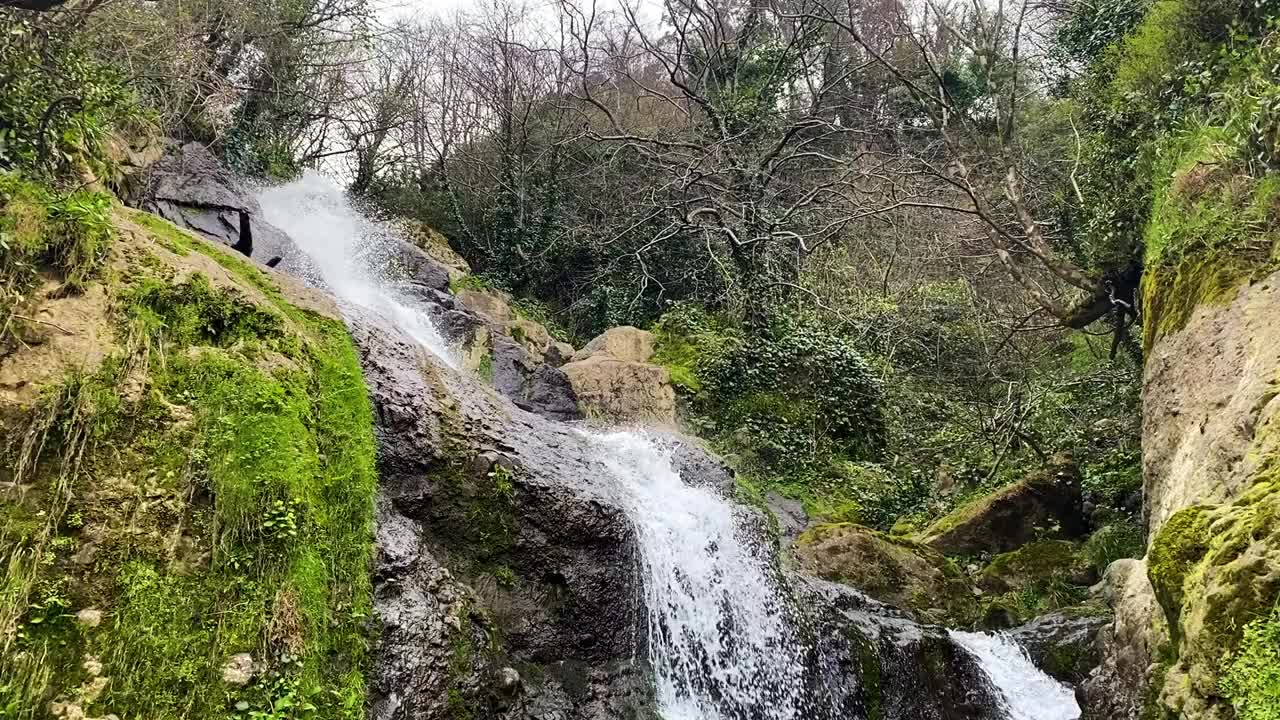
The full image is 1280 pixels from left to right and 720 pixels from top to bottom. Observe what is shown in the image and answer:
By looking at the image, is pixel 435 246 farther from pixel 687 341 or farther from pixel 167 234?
pixel 167 234

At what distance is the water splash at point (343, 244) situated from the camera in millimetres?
12688

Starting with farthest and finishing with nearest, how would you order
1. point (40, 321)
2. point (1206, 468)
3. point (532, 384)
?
point (532, 384) → point (1206, 468) → point (40, 321)

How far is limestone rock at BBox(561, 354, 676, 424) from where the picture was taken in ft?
40.4

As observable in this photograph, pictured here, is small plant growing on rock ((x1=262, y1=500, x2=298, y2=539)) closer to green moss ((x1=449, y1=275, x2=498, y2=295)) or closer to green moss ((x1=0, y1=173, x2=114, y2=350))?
green moss ((x1=0, y1=173, x2=114, y2=350))

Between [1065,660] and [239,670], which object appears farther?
[1065,660]

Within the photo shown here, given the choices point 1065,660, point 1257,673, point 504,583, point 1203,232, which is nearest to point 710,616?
point 504,583

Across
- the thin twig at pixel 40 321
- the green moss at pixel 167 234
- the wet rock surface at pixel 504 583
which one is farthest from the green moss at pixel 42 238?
the wet rock surface at pixel 504 583

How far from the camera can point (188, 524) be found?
4051 millimetres

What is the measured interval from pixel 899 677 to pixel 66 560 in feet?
21.4

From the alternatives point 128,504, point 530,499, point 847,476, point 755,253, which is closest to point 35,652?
point 128,504

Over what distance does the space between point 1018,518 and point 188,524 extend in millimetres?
9919

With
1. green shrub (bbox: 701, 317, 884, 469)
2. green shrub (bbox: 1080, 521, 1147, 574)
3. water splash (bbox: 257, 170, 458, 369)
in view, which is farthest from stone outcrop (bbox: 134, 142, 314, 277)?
green shrub (bbox: 1080, 521, 1147, 574)

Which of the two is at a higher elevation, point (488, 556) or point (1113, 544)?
point (1113, 544)

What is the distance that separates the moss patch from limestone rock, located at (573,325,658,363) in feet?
30.5
